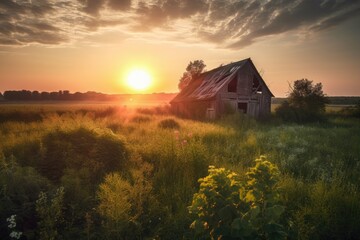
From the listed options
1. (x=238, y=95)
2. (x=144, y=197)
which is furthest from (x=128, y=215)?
(x=238, y=95)

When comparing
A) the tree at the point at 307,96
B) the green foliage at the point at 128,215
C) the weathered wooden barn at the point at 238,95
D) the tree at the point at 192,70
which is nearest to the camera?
the green foliage at the point at 128,215

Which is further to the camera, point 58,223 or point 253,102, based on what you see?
point 253,102

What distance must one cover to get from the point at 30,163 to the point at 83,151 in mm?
1397

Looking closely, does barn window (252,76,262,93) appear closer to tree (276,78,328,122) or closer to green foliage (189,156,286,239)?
tree (276,78,328,122)

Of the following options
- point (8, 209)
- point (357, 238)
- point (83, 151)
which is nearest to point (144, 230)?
point (8, 209)

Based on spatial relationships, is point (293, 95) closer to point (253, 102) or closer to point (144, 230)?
point (253, 102)

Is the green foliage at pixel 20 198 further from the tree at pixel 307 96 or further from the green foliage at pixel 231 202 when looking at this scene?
the tree at pixel 307 96

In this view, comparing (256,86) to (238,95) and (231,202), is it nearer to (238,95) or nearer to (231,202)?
(238,95)

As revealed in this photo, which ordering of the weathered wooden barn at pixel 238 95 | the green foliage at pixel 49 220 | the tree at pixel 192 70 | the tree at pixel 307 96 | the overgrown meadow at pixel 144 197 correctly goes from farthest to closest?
the tree at pixel 192 70 → the tree at pixel 307 96 → the weathered wooden barn at pixel 238 95 → the green foliage at pixel 49 220 → the overgrown meadow at pixel 144 197

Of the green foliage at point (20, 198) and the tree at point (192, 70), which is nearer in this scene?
the green foliage at point (20, 198)

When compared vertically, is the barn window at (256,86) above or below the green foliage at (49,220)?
above

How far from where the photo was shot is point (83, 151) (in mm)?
7031

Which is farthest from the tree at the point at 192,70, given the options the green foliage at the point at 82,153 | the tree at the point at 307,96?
the green foliage at the point at 82,153

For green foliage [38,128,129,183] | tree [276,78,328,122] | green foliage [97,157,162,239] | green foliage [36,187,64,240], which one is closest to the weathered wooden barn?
tree [276,78,328,122]
